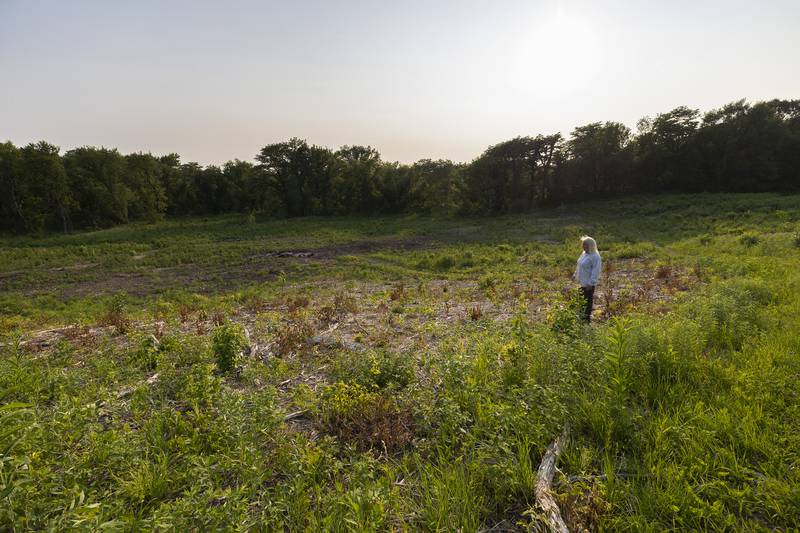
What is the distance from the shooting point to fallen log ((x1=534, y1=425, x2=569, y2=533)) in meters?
2.64

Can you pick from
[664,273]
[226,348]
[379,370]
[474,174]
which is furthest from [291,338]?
[474,174]

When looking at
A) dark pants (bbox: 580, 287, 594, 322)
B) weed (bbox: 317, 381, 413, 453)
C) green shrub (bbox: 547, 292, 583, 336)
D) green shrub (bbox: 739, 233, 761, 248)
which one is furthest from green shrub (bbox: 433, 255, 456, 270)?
weed (bbox: 317, 381, 413, 453)

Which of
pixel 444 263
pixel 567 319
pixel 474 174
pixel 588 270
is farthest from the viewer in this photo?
pixel 474 174

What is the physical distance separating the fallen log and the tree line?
4614 centimetres

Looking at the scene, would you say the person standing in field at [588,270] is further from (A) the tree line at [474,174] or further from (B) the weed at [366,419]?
(A) the tree line at [474,174]

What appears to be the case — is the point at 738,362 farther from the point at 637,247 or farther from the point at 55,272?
the point at 55,272

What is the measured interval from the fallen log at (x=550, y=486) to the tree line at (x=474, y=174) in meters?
46.1

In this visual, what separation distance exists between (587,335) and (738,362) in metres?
1.79

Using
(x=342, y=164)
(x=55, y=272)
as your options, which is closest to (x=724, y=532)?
(x=55, y=272)

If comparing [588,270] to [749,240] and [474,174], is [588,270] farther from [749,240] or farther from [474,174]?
[474,174]

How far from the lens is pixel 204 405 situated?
4730 mm

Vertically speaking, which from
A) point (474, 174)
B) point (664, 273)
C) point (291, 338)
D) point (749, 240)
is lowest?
point (291, 338)

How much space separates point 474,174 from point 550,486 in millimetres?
48179

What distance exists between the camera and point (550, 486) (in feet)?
9.92
